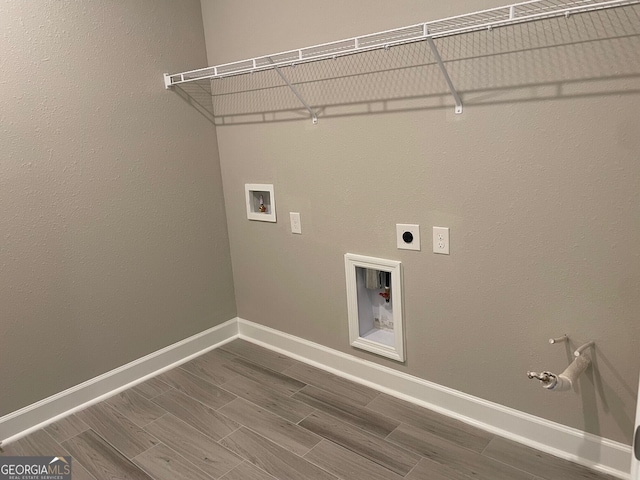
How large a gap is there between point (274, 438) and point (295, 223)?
1063 millimetres

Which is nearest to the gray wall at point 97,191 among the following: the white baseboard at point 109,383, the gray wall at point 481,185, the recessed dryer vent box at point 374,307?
the white baseboard at point 109,383

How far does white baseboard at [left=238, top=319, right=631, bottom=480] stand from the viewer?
5.84 ft

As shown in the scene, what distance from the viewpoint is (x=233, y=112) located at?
108 inches

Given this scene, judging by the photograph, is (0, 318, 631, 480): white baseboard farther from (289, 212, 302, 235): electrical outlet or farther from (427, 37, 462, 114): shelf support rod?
(427, 37, 462, 114): shelf support rod

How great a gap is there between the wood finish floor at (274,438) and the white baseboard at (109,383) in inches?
2.3

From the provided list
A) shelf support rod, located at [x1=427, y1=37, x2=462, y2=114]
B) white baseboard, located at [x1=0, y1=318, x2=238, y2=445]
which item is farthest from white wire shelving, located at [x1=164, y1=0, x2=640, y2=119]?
white baseboard, located at [x1=0, y1=318, x2=238, y2=445]

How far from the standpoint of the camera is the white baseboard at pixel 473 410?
178 centimetres

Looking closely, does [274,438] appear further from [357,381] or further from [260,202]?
[260,202]

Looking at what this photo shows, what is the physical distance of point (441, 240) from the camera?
2.03 meters

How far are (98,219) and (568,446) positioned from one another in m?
2.28

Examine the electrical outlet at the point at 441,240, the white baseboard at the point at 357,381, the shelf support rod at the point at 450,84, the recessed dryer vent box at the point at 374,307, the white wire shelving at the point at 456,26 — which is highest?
the white wire shelving at the point at 456,26

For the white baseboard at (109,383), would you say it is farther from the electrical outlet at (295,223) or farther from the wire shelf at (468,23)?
the wire shelf at (468,23)

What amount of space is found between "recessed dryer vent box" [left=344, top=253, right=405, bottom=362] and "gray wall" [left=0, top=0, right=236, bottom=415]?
39.0 inches

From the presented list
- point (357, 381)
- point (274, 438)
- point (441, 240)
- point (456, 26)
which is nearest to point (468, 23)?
point (456, 26)
